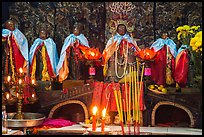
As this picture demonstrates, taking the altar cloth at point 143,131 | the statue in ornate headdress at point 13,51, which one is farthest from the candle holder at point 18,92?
the statue in ornate headdress at point 13,51

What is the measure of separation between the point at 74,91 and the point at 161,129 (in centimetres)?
170

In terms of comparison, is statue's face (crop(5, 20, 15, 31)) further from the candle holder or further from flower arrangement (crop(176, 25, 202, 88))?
flower arrangement (crop(176, 25, 202, 88))

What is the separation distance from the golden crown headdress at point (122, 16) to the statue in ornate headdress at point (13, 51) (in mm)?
2012

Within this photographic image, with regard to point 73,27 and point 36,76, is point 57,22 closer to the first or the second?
point 73,27

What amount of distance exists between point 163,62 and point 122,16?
139 centimetres

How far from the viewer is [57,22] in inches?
330

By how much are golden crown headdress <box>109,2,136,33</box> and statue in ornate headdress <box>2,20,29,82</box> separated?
201 centimetres

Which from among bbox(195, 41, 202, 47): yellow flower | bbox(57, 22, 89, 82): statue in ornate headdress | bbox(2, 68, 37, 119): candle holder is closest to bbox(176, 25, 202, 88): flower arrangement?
bbox(195, 41, 202, 47): yellow flower

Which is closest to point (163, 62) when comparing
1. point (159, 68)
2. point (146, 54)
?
point (159, 68)

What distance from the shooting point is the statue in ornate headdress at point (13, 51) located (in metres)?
7.36

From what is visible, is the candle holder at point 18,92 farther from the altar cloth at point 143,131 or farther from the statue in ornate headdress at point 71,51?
the statue in ornate headdress at point 71,51

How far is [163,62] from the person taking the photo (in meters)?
7.81

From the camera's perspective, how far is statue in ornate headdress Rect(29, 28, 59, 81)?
7.65m

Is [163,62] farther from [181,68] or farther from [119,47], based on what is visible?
[119,47]
